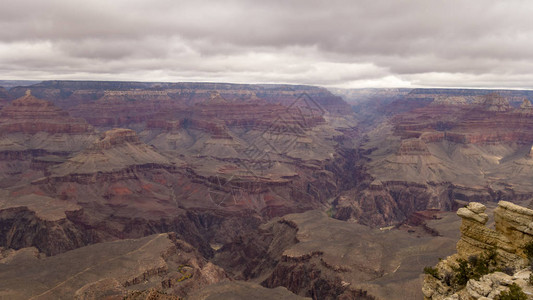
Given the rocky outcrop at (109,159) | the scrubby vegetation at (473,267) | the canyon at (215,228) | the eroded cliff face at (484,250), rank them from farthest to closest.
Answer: the rocky outcrop at (109,159), the canyon at (215,228), the scrubby vegetation at (473,267), the eroded cliff face at (484,250)

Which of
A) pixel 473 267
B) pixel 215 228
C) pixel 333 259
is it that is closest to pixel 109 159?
pixel 215 228

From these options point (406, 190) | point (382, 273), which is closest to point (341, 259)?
point (382, 273)

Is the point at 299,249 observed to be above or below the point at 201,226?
above

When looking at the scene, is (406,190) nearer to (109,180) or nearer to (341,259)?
(341,259)

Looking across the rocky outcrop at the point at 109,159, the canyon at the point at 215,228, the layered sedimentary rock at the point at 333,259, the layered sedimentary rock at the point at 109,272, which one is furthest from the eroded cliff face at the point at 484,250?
the rocky outcrop at the point at 109,159

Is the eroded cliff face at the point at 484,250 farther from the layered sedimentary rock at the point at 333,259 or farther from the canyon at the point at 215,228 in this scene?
the layered sedimentary rock at the point at 333,259

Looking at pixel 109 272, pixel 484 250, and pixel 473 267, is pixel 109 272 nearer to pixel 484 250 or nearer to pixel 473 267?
pixel 473 267

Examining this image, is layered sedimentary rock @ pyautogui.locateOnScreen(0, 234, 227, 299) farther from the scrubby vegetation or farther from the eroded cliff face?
the scrubby vegetation

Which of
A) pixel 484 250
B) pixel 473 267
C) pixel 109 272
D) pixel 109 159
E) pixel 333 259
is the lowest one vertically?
pixel 333 259
